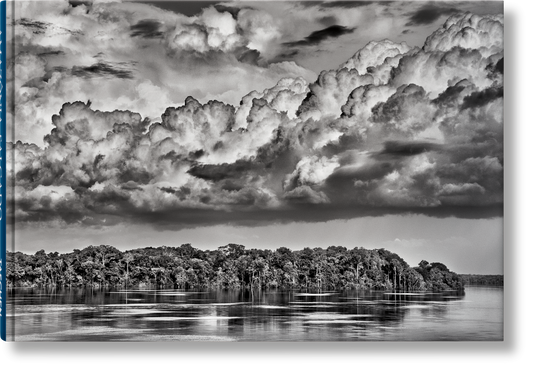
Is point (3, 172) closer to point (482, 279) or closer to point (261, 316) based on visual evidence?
point (261, 316)

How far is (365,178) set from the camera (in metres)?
17.5

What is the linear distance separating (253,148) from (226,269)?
327 centimetres

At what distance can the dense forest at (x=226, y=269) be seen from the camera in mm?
18297

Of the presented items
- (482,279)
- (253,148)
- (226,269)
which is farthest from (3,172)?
(482,279)

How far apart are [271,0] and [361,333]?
7.40 meters

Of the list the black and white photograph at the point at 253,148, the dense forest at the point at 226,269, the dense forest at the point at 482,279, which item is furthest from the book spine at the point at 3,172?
the dense forest at the point at 482,279

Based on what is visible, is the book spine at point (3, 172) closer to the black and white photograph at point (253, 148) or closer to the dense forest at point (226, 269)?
the black and white photograph at point (253, 148)

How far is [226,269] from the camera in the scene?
19422mm

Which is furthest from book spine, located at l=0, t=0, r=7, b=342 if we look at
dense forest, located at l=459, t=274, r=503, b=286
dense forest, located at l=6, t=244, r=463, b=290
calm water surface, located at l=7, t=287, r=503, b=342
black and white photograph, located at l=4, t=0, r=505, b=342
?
dense forest, located at l=459, t=274, r=503, b=286

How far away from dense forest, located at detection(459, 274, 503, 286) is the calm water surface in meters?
0.14

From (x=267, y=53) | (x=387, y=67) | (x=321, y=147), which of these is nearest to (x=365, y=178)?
(x=321, y=147)

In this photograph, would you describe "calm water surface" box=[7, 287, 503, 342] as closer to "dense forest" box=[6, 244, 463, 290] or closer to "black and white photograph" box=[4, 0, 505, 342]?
"black and white photograph" box=[4, 0, 505, 342]

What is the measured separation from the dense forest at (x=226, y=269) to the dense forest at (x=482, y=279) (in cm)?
87

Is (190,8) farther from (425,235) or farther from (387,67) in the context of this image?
(425,235)
